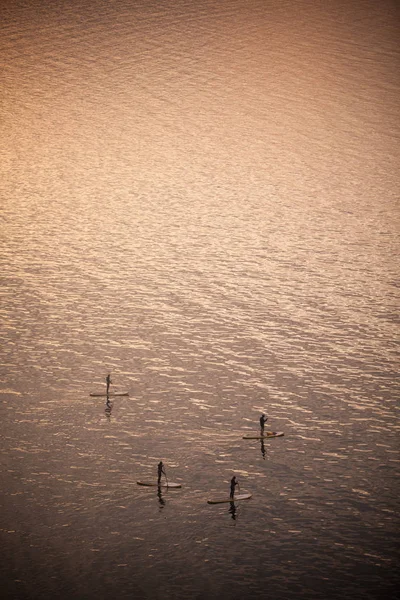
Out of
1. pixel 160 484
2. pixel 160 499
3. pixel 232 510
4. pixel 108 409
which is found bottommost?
pixel 232 510

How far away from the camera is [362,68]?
299 ft

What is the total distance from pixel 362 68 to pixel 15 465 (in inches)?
2389

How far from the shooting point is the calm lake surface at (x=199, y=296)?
37.9m

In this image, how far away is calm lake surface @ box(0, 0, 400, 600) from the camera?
3791 cm

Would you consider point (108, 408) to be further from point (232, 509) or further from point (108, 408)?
point (232, 509)

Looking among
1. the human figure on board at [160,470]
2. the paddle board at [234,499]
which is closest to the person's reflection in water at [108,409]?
the human figure on board at [160,470]

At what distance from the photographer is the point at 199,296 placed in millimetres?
Answer: 63688

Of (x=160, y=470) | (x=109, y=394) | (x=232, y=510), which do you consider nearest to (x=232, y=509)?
(x=232, y=510)

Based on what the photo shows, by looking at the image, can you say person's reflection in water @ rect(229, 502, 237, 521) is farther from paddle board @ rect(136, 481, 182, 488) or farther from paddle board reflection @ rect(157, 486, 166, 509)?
paddle board reflection @ rect(157, 486, 166, 509)

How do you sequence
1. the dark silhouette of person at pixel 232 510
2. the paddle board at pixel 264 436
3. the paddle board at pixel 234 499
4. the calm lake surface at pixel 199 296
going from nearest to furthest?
1. the calm lake surface at pixel 199 296
2. the dark silhouette of person at pixel 232 510
3. the paddle board at pixel 234 499
4. the paddle board at pixel 264 436

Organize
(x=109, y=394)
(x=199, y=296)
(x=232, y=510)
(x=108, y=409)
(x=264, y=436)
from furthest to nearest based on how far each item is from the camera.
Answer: (x=199, y=296) → (x=109, y=394) → (x=108, y=409) → (x=264, y=436) → (x=232, y=510)

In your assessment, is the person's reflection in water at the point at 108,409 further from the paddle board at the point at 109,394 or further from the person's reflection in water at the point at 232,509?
the person's reflection in water at the point at 232,509

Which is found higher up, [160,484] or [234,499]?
[160,484]

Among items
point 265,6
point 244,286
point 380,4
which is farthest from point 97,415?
point 380,4
